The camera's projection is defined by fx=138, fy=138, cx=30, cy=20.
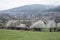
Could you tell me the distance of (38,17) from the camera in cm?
318

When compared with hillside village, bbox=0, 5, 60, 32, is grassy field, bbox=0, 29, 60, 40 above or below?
below

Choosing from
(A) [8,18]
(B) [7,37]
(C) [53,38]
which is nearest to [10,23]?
(A) [8,18]

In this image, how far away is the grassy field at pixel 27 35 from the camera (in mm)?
3031

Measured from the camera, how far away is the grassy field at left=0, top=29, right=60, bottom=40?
9.95ft

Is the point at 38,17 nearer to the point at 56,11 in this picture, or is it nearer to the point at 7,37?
the point at 56,11

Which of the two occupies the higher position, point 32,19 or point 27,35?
point 32,19

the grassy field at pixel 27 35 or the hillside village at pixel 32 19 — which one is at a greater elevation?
the hillside village at pixel 32 19

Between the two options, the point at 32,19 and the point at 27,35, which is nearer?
the point at 27,35

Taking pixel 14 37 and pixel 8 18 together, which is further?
pixel 8 18

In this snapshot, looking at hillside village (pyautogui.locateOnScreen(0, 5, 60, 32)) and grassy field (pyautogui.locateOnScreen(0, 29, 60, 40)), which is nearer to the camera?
grassy field (pyautogui.locateOnScreen(0, 29, 60, 40))

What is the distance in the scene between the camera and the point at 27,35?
3084 mm

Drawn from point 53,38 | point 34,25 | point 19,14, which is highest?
point 19,14

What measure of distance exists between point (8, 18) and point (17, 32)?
0.40 meters

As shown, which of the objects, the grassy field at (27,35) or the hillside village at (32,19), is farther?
the hillside village at (32,19)
